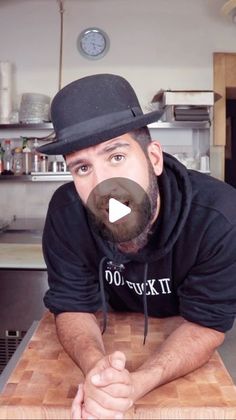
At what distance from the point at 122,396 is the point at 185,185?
0.45 metres

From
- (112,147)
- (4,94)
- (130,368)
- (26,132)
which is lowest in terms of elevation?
(130,368)

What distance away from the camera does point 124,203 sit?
2.47 ft

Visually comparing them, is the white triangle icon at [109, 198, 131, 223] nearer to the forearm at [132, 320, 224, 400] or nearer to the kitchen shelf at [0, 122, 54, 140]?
the forearm at [132, 320, 224, 400]

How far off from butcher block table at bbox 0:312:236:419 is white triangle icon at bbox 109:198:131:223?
0.29 metres

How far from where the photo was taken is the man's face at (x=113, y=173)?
0.77 metres

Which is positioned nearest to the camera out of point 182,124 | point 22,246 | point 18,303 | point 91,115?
point 91,115

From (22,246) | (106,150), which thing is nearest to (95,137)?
(106,150)

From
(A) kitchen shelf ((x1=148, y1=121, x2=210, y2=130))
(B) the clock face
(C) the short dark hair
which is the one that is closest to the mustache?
(C) the short dark hair

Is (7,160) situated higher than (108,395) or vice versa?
(7,160)

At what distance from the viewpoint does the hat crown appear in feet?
2.57

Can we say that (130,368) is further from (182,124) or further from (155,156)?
(182,124)

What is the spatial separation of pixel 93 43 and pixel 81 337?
2457 millimetres

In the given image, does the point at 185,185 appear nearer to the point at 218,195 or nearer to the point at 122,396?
the point at 218,195
